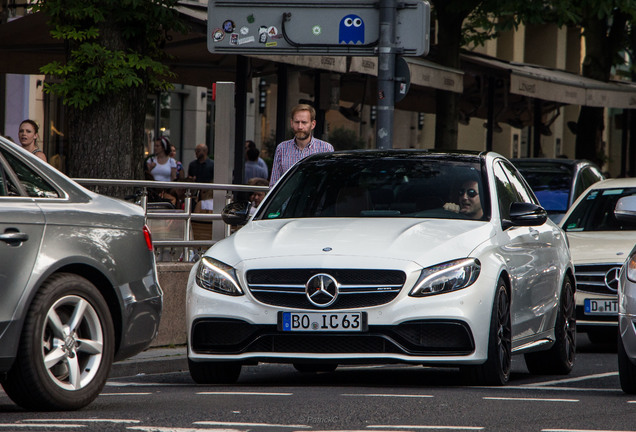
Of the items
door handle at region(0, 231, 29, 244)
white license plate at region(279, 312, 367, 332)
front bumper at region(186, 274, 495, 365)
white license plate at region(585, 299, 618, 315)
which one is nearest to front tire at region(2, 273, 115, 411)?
door handle at region(0, 231, 29, 244)

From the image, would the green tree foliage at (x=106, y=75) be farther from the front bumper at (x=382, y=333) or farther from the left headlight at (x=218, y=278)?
the front bumper at (x=382, y=333)

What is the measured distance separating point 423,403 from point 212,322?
5.30 feet

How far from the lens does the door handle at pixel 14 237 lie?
7082mm

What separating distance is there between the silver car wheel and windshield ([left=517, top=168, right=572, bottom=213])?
9.54 meters

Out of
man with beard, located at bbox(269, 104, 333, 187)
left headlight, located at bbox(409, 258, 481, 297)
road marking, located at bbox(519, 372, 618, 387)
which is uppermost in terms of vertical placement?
man with beard, located at bbox(269, 104, 333, 187)

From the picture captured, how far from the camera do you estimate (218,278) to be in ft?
29.4

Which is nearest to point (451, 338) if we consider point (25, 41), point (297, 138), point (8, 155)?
point (8, 155)

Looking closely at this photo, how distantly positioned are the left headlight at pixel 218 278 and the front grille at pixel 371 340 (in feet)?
0.62

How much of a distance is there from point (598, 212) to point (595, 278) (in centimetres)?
126

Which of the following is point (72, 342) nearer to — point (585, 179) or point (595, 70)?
point (585, 179)

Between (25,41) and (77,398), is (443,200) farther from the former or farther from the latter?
(25,41)

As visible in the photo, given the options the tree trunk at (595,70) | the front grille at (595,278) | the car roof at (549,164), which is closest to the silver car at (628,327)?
the front grille at (595,278)

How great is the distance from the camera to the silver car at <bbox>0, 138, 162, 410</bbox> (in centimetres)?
712

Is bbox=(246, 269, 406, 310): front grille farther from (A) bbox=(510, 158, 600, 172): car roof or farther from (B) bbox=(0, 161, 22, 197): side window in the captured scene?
(A) bbox=(510, 158, 600, 172): car roof
